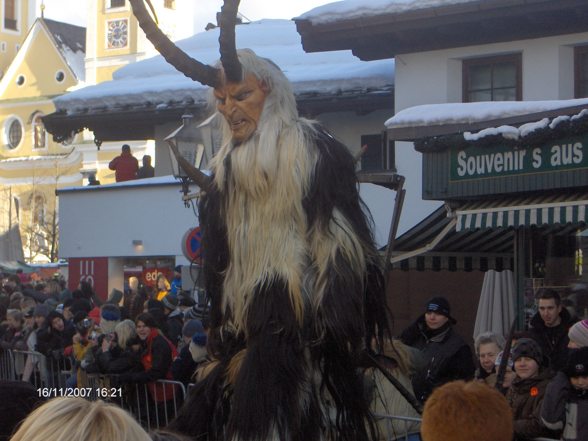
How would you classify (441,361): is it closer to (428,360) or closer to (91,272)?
(428,360)

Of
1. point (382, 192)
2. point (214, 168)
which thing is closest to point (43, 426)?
point (214, 168)

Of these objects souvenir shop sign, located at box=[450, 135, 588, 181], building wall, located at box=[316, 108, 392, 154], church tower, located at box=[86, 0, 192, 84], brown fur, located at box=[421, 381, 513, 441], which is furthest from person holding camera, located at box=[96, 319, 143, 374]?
church tower, located at box=[86, 0, 192, 84]

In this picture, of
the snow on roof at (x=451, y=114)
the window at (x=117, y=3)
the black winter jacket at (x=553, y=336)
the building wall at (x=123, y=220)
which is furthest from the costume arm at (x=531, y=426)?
the window at (x=117, y=3)

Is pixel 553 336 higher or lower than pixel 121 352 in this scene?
higher

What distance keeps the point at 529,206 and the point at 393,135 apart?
10.1 feet

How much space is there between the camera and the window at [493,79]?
1392 cm

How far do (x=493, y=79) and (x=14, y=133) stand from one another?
4903cm

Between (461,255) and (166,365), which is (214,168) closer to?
(166,365)

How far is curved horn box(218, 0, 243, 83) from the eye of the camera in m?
3.96

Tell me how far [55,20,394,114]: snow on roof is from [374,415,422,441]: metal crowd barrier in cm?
1174

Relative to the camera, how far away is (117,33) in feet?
179

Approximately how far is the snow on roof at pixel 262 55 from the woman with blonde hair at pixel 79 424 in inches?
578

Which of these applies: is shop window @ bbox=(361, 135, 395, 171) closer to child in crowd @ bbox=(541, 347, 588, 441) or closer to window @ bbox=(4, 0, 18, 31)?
child in crowd @ bbox=(541, 347, 588, 441)

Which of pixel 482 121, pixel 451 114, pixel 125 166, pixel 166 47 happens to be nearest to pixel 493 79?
pixel 451 114
